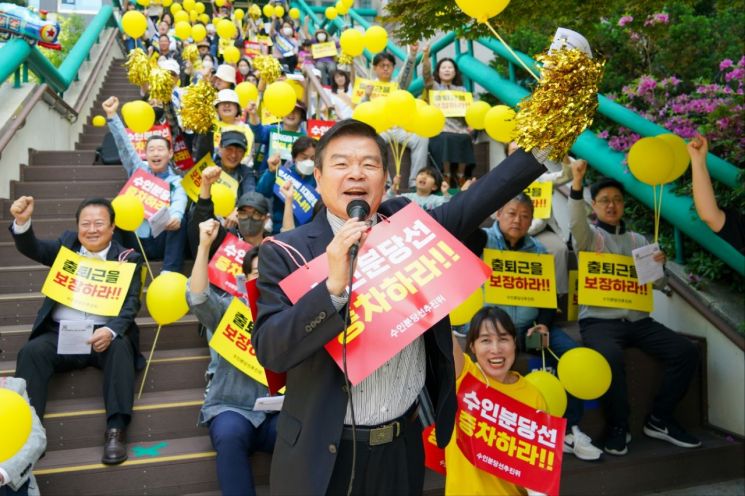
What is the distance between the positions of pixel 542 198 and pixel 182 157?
335 centimetres

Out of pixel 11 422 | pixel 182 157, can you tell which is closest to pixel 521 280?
pixel 11 422

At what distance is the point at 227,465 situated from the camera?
11.1ft

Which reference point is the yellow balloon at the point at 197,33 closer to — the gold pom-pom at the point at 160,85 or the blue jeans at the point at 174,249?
the gold pom-pom at the point at 160,85

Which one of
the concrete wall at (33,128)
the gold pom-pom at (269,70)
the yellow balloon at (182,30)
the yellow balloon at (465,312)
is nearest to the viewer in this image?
the yellow balloon at (465,312)

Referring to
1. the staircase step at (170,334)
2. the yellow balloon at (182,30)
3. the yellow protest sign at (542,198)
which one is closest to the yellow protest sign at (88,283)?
the staircase step at (170,334)

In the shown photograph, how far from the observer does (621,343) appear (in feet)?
14.4

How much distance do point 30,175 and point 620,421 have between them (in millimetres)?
5667

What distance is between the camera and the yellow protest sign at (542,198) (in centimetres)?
519

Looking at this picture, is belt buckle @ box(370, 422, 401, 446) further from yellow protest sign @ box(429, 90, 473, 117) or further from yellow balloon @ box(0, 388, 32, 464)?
yellow protest sign @ box(429, 90, 473, 117)

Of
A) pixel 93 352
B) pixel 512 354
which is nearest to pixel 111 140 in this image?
pixel 93 352

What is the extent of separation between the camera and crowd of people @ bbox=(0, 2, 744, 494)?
1837mm

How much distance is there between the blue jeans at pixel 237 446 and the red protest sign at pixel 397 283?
1.85 metres

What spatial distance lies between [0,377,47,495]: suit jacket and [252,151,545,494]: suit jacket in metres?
1.63

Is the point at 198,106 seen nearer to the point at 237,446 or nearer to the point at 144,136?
the point at 144,136
